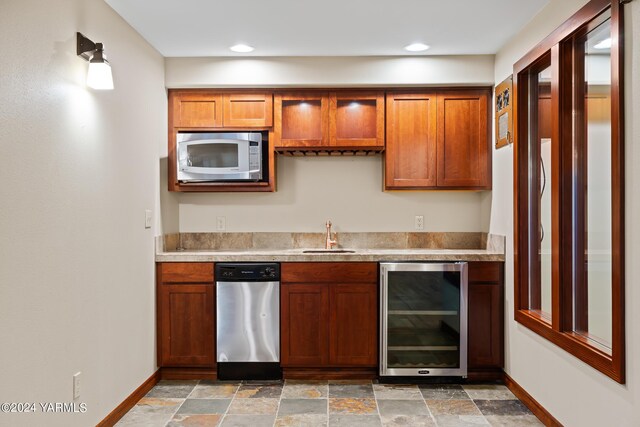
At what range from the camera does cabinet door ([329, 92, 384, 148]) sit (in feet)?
12.5

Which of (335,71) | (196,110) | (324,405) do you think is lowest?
(324,405)

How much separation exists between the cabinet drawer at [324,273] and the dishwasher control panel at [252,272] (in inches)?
2.9

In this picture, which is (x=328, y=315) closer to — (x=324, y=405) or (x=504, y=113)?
(x=324, y=405)

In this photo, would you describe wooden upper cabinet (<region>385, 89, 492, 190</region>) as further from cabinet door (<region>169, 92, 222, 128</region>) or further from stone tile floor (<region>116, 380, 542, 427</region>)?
stone tile floor (<region>116, 380, 542, 427</region>)

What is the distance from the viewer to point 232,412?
3021 mm

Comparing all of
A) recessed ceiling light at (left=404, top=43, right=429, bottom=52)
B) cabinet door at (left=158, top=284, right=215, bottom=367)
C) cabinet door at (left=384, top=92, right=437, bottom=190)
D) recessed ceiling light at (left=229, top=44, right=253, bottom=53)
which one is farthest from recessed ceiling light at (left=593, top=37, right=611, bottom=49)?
cabinet door at (left=158, top=284, right=215, bottom=367)


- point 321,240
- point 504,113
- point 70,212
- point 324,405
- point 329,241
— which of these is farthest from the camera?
point 321,240

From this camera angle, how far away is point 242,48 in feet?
11.7

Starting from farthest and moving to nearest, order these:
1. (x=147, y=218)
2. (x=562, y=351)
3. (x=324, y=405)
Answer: (x=147, y=218) < (x=324, y=405) < (x=562, y=351)

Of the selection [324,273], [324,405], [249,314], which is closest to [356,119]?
[324,273]

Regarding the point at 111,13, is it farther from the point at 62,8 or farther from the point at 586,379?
the point at 586,379

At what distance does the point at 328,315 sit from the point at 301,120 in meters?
1.55

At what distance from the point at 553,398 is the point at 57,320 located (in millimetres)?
2660

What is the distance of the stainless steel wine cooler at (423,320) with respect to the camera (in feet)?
11.5
